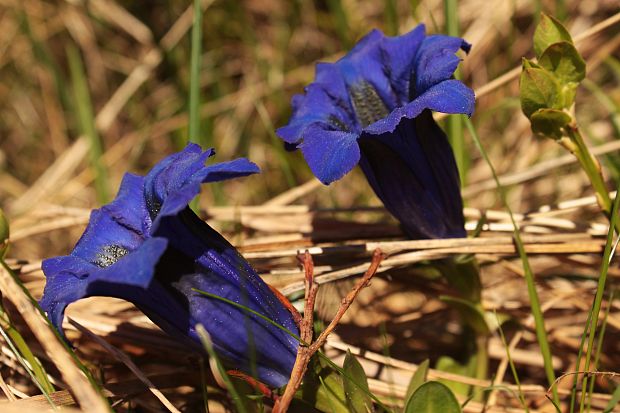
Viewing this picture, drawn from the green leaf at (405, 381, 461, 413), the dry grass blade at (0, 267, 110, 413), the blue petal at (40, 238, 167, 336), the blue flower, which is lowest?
the green leaf at (405, 381, 461, 413)

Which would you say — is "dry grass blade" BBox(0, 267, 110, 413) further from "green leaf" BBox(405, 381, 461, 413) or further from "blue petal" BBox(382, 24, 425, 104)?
"blue petal" BBox(382, 24, 425, 104)

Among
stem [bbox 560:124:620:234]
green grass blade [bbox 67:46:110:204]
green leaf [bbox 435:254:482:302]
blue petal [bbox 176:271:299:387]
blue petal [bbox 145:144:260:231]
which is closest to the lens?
blue petal [bbox 145:144:260:231]

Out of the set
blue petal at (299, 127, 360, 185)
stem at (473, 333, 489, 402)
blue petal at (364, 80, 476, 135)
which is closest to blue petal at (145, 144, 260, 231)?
blue petal at (299, 127, 360, 185)

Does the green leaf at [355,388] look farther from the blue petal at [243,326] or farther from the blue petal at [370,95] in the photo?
the blue petal at [370,95]

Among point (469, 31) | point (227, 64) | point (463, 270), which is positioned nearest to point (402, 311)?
point (463, 270)

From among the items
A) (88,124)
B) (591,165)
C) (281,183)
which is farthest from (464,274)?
(88,124)

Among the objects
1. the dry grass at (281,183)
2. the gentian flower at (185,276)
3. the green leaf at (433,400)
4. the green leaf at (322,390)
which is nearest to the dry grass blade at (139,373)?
the dry grass at (281,183)
